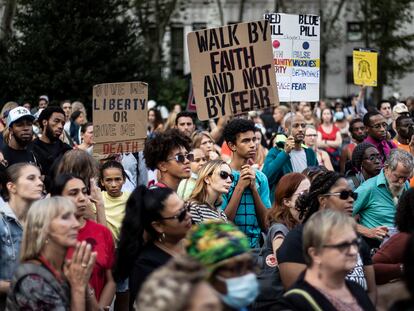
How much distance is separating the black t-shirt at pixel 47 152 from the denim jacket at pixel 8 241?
4009 millimetres

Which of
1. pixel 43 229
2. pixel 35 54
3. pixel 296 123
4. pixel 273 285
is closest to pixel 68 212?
pixel 43 229

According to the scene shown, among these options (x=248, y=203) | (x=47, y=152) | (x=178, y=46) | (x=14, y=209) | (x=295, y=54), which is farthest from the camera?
(x=178, y=46)

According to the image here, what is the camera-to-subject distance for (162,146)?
8266mm

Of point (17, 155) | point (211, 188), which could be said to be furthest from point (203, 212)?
point (17, 155)

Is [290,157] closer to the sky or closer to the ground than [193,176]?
closer to the sky

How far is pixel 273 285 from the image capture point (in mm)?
6590

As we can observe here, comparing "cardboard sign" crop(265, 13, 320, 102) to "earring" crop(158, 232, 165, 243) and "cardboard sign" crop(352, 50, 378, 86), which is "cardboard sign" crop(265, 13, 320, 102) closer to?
"cardboard sign" crop(352, 50, 378, 86)

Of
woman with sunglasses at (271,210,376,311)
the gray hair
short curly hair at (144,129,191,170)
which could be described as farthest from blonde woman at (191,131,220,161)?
woman with sunglasses at (271,210,376,311)

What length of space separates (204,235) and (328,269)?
0.93 meters

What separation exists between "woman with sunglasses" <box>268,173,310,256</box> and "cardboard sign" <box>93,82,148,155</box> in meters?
3.24

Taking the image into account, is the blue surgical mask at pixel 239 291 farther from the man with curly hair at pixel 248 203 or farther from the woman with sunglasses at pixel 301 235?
the man with curly hair at pixel 248 203

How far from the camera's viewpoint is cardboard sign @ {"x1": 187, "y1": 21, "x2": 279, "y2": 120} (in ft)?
34.5

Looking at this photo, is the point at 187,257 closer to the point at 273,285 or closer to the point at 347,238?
the point at 347,238

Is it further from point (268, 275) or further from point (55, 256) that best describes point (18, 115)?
point (55, 256)
